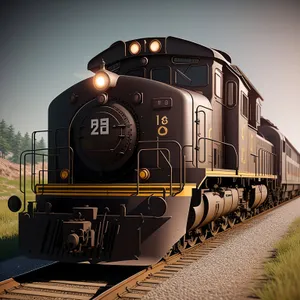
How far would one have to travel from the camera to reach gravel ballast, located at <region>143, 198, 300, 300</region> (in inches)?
197

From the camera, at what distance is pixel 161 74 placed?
7.64 meters

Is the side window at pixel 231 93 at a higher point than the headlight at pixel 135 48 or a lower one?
lower

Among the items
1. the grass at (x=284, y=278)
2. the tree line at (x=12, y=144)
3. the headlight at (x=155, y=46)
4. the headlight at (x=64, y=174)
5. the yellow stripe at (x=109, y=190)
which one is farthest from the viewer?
the tree line at (x=12, y=144)

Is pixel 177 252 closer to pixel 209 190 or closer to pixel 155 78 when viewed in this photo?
pixel 209 190

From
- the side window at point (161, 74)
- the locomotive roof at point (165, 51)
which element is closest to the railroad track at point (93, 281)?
the side window at point (161, 74)

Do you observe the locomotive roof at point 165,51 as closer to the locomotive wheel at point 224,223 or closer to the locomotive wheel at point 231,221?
the locomotive wheel at point 224,223

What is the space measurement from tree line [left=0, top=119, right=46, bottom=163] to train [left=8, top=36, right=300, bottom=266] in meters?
45.1

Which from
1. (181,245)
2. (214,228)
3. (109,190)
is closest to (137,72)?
(109,190)

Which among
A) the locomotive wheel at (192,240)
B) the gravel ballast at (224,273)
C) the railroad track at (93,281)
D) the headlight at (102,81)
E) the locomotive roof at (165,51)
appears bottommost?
the railroad track at (93,281)

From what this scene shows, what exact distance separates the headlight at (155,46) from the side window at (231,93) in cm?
190

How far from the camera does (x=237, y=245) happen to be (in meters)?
7.96

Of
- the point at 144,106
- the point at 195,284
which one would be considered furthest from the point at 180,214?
the point at 144,106

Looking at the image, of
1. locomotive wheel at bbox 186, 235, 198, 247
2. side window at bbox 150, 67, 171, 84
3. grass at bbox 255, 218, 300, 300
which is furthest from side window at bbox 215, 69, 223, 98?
grass at bbox 255, 218, 300, 300

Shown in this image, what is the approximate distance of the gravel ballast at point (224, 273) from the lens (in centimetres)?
500
